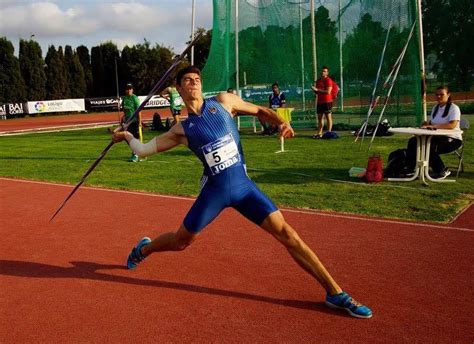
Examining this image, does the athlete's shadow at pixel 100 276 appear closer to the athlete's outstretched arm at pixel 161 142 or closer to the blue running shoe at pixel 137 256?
the blue running shoe at pixel 137 256

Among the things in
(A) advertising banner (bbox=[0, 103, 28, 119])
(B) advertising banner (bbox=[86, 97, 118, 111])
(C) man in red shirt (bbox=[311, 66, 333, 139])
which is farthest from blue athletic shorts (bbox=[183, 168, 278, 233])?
(B) advertising banner (bbox=[86, 97, 118, 111])

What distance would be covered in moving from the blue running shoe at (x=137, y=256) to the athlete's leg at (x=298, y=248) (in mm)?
1488

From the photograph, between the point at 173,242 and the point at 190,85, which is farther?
the point at 173,242

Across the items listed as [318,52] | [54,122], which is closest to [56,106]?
[54,122]

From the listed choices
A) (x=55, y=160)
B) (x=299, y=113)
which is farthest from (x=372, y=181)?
(x=299, y=113)

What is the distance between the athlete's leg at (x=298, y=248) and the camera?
13.5 ft

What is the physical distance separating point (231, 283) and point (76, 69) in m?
50.5

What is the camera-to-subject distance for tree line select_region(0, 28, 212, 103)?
152 ft

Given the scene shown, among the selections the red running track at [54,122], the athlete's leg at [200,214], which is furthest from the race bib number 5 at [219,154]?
the red running track at [54,122]

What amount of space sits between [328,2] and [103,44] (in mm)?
41961

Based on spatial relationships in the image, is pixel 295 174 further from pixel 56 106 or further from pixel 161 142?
pixel 56 106

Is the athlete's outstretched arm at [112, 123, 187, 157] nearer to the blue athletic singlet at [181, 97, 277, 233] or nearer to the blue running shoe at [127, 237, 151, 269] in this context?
the blue athletic singlet at [181, 97, 277, 233]

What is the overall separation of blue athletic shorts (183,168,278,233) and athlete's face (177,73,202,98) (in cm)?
70

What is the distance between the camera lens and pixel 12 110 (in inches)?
1681
